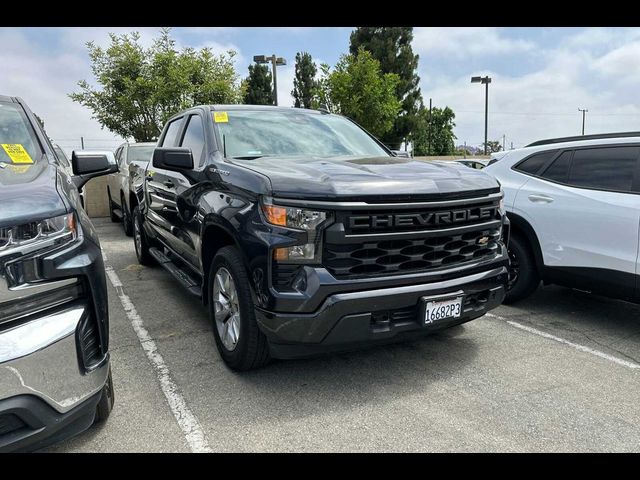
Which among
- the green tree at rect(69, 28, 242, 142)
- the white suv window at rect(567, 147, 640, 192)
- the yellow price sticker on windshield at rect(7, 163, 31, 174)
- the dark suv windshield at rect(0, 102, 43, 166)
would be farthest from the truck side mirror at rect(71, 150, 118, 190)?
the green tree at rect(69, 28, 242, 142)

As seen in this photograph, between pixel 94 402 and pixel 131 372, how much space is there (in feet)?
3.88

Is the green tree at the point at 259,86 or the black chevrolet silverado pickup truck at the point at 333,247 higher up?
the green tree at the point at 259,86

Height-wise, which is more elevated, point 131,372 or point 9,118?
point 9,118

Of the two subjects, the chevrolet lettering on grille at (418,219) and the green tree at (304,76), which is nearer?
the chevrolet lettering on grille at (418,219)

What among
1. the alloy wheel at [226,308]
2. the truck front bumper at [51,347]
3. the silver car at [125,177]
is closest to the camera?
the truck front bumper at [51,347]

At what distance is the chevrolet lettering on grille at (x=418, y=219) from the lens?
2805mm

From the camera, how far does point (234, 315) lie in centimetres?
330

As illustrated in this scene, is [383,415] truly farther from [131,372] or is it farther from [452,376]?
[131,372]

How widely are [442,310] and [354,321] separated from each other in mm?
616

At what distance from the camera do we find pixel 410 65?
116 feet

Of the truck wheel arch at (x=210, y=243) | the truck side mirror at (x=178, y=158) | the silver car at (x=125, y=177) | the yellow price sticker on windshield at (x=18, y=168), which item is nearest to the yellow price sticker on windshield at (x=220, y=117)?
the truck side mirror at (x=178, y=158)

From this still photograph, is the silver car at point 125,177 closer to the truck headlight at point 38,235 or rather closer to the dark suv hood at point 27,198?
the dark suv hood at point 27,198

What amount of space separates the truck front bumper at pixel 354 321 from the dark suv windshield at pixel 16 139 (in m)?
1.72
